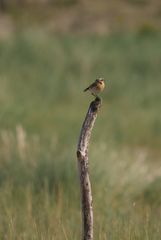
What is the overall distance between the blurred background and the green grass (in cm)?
1

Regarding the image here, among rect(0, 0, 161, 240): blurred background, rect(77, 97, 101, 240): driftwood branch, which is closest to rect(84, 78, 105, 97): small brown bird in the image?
rect(77, 97, 101, 240): driftwood branch

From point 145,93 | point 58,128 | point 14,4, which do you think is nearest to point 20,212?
point 58,128

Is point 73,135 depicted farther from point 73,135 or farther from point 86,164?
point 86,164

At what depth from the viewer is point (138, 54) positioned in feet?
80.6

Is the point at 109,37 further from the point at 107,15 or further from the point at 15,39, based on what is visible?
the point at 107,15

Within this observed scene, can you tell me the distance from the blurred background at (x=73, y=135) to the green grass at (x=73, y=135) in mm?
14

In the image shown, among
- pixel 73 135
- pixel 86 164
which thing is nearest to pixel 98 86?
pixel 86 164

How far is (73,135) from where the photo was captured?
13055mm

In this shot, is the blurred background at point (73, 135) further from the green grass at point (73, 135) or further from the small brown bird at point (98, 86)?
the small brown bird at point (98, 86)

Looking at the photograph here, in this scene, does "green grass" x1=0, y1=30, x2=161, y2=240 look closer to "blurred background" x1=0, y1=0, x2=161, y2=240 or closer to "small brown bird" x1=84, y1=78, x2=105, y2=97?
"blurred background" x1=0, y1=0, x2=161, y2=240

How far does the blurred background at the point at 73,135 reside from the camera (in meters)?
6.08

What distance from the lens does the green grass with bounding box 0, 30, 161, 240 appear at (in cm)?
608

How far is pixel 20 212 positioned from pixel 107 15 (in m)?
44.0

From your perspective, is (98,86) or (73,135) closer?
(98,86)
